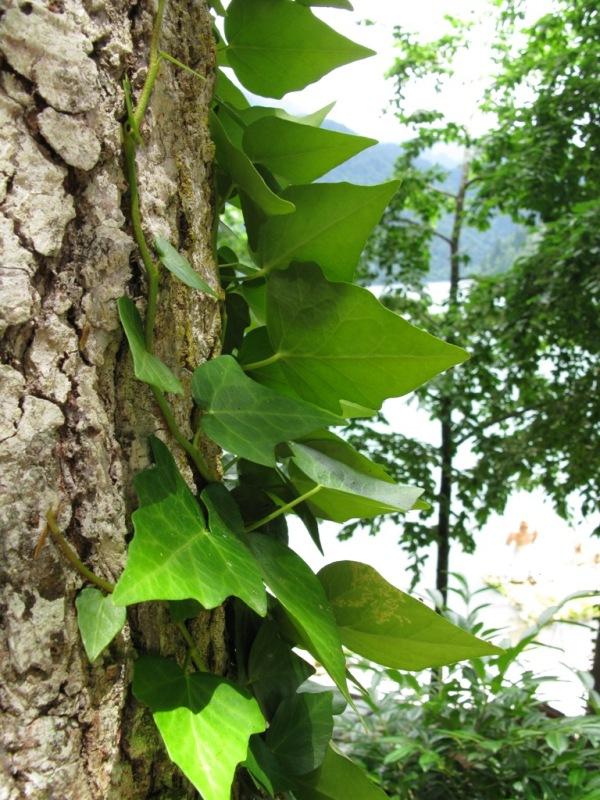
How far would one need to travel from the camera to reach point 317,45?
1.21ft

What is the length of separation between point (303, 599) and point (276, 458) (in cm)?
6

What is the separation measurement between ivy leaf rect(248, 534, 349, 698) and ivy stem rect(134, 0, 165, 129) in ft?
0.58

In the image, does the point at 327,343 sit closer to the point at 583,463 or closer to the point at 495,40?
the point at 583,463

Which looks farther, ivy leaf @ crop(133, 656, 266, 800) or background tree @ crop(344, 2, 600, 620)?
background tree @ crop(344, 2, 600, 620)

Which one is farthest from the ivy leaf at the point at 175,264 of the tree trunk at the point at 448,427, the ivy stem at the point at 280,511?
the tree trunk at the point at 448,427

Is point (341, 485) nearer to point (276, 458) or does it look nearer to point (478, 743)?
point (276, 458)

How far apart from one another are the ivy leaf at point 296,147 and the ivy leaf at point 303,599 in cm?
18

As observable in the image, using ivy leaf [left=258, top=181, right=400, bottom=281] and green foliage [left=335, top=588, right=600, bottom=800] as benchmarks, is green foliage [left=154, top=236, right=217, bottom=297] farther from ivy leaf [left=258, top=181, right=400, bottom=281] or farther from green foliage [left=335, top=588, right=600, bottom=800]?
green foliage [left=335, top=588, right=600, bottom=800]

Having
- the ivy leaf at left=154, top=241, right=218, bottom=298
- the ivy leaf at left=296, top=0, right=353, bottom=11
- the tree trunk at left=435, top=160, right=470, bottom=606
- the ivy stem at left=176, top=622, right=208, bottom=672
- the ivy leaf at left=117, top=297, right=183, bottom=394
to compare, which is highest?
the tree trunk at left=435, top=160, right=470, bottom=606

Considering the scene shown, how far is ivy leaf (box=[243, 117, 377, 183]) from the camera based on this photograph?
1.21 feet

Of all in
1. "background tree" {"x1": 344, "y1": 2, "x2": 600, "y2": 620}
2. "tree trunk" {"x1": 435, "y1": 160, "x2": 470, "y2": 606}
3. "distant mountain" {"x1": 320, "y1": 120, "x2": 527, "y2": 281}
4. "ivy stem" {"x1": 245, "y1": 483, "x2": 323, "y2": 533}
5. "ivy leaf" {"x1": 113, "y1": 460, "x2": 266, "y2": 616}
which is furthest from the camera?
"distant mountain" {"x1": 320, "y1": 120, "x2": 527, "y2": 281}

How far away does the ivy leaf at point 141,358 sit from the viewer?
0.88ft

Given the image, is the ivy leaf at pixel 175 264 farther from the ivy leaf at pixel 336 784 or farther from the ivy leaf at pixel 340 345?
the ivy leaf at pixel 336 784

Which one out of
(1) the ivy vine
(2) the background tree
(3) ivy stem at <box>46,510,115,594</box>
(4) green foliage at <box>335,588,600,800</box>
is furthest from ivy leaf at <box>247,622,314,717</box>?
(2) the background tree
